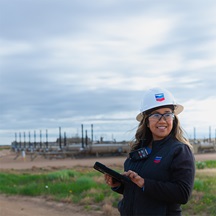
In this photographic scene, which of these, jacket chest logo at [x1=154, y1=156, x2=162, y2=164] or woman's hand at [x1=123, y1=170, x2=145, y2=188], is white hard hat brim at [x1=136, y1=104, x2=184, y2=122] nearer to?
jacket chest logo at [x1=154, y1=156, x2=162, y2=164]

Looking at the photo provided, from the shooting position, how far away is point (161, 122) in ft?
10.4

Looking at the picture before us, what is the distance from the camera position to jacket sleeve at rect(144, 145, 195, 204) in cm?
288

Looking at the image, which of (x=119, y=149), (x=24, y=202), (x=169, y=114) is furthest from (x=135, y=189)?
(x=119, y=149)

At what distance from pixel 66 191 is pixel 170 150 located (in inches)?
368

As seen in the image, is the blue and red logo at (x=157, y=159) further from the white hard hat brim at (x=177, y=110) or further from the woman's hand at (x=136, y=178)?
the white hard hat brim at (x=177, y=110)

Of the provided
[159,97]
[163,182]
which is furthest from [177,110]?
[163,182]

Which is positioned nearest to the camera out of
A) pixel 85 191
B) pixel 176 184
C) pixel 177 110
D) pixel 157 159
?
pixel 176 184

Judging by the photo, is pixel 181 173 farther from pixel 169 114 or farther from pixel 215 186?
pixel 215 186

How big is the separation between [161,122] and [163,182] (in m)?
0.46

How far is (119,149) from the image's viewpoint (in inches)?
1486

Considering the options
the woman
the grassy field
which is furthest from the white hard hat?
the grassy field

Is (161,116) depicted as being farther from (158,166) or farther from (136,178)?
(136,178)

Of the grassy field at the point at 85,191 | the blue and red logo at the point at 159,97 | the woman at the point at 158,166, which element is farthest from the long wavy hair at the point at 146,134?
the grassy field at the point at 85,191

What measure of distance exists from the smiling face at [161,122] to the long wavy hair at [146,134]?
0.09 m
